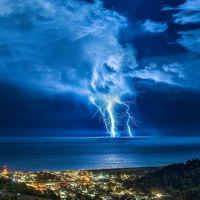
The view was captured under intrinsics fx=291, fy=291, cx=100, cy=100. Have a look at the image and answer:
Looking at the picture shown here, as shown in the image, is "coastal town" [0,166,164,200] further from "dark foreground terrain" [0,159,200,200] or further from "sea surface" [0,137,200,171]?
"sea surface" [0,137,200,171]

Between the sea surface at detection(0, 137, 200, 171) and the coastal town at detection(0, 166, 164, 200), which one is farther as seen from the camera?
the sea surface at detection(0, 137, 200, 171)

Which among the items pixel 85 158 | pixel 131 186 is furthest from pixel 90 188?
pixel 85 158

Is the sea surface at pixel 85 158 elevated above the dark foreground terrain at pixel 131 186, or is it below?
above

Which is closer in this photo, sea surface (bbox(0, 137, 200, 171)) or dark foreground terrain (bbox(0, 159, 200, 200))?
dark foreground terrain (bbox(0, 159, 200, 200))

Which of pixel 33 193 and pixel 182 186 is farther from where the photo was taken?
pixel 182 186

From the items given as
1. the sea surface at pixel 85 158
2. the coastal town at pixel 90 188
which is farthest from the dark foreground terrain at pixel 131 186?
the sea surface at pixel 85 158

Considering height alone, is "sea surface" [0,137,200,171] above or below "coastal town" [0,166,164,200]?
above

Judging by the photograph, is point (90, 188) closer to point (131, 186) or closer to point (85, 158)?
point (131, 186)

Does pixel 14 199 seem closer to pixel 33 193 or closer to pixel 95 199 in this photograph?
pixel 33 193

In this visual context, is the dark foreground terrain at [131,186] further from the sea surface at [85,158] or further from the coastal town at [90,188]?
the sea surface at [85,158]

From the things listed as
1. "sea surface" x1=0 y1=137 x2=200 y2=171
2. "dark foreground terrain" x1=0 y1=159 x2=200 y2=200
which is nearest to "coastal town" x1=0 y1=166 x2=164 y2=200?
"dark foreground terrain" x1=0 y1=159 x2=200 y2=200

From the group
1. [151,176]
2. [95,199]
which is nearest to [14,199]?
[95,199]
